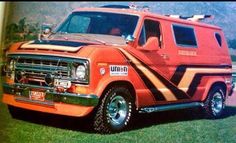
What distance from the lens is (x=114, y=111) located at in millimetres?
4324

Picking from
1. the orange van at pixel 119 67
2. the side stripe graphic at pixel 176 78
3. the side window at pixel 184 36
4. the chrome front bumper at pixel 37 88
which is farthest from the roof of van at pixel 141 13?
the chrome front bumper at pixel 37 88

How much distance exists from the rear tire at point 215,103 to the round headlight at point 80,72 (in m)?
0.91

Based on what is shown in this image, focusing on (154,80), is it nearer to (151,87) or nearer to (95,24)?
(151,87)

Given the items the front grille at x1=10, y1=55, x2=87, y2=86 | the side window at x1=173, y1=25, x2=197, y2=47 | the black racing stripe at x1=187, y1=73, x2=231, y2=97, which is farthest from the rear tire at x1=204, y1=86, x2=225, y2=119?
the front grille at x1=10, y1=55, x2=87, y2=86

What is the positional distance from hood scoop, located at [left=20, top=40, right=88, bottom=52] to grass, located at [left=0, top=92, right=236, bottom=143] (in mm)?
428

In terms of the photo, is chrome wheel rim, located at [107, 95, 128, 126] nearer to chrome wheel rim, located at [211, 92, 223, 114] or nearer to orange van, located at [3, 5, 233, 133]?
orange van, located at [3, 5, 233, 133]

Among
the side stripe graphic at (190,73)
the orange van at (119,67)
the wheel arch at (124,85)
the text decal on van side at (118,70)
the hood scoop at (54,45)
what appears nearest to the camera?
the hood scoop at (54,45)

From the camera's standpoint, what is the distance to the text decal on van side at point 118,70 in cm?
392

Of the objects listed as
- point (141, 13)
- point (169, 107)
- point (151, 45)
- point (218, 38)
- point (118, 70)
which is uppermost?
→ point (141, 13)

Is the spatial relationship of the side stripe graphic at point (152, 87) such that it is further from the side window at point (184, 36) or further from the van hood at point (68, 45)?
the side window at point (184, 36)

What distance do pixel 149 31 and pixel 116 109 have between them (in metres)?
0.69

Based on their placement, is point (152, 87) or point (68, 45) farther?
point (152, 87)

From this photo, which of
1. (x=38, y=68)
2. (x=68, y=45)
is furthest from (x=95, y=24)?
(x=38, y=68)

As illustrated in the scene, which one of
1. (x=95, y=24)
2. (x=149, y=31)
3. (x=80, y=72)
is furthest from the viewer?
(x=149, y=31)
